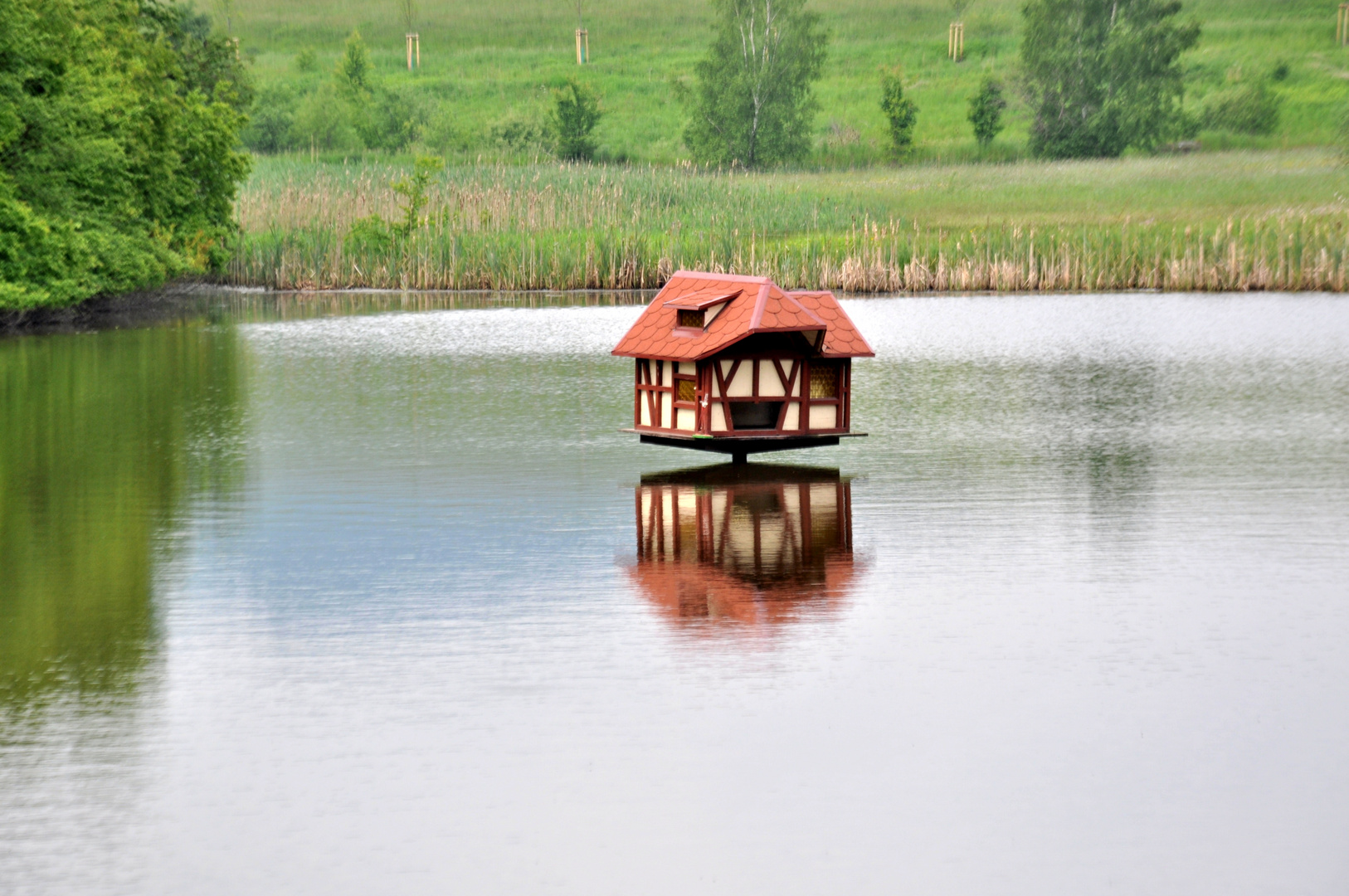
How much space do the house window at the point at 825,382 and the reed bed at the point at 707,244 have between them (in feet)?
89.7

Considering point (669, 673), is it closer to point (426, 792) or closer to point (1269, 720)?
point (426, 792)

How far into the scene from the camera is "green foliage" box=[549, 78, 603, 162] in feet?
318

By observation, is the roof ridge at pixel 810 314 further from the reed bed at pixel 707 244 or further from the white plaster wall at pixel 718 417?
the reed bed at pixel 707 244

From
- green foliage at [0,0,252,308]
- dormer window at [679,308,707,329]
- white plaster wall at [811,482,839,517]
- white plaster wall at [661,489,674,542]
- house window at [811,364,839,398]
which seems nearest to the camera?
white plaster wall at [661,489,674,542]

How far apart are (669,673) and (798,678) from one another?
100cm

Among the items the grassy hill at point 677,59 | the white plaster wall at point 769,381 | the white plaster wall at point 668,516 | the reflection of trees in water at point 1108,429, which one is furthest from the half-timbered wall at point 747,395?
the grassy hill at point 677,59

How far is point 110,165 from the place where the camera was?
43.6 metres

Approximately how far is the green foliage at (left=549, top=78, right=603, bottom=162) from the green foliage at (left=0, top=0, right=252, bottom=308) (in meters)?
41.7

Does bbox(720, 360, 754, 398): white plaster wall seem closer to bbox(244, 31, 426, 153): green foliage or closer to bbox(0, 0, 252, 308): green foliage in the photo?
bbox(0, 0, 252, 308): green foliage

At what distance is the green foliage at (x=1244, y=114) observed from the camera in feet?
340

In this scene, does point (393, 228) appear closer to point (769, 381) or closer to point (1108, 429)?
point (1108, 429)

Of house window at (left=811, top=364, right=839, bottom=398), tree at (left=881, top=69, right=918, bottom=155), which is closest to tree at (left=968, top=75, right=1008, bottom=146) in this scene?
tree at (left=881, top=69, right=918, bottom=155)

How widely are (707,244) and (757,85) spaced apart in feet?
155

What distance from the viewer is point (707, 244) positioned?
53.2m
